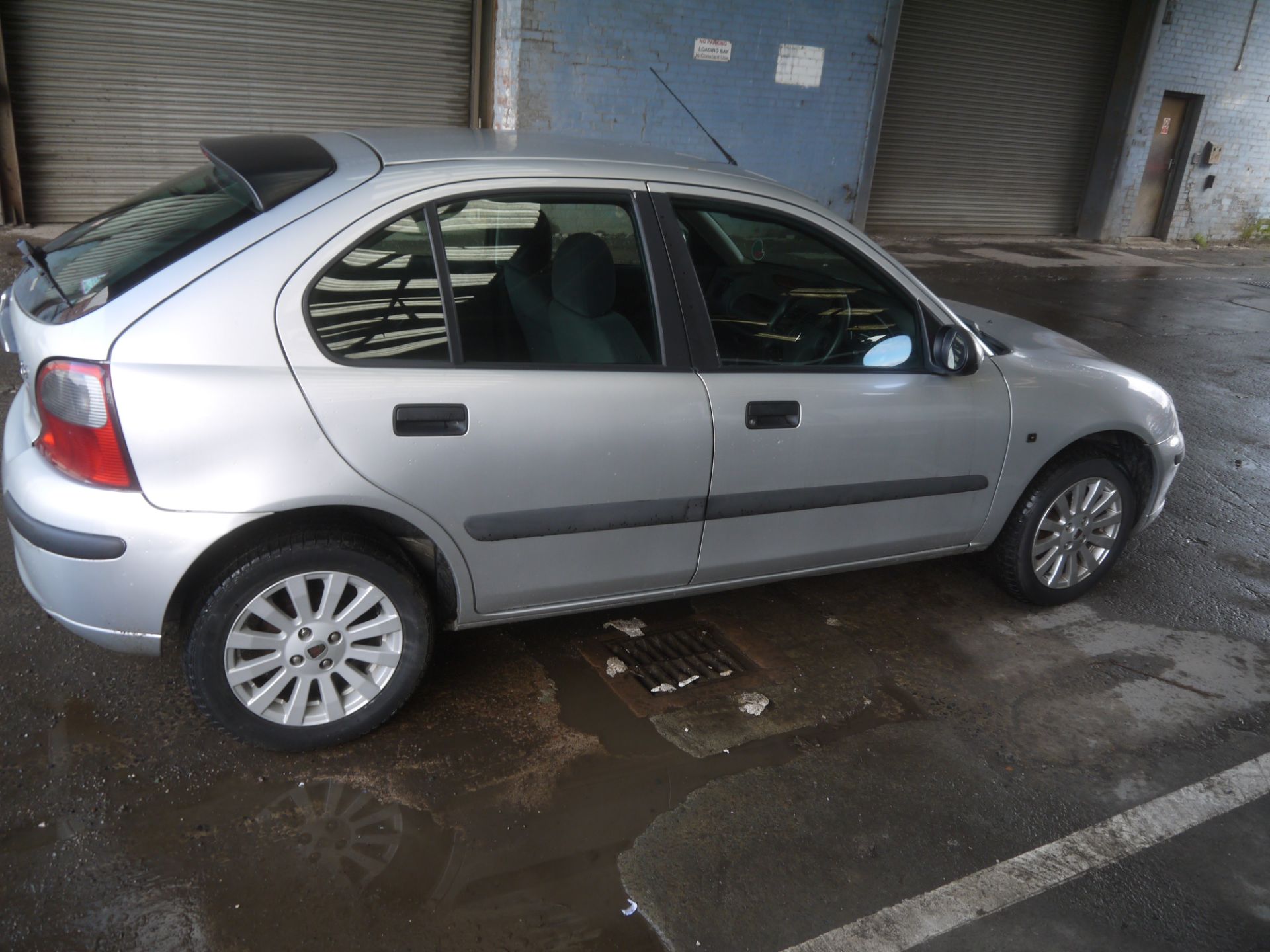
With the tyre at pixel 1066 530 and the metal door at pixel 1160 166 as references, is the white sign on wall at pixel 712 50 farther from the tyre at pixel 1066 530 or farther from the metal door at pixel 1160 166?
the metal door at pixel 1160 166

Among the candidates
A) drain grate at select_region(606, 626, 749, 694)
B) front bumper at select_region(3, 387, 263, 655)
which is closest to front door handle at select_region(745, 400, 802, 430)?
drain grate at select_region(606, 626, 749, 694)

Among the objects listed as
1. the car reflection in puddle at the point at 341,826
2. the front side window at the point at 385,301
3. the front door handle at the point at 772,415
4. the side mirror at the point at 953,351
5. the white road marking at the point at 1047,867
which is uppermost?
the front side window at the point at 385,301

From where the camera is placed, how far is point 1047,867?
9.40ft

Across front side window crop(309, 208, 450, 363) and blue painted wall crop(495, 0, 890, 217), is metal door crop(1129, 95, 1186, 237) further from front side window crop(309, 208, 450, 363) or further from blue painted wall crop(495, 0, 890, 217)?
front side window crop(309, 208, 450, 363)

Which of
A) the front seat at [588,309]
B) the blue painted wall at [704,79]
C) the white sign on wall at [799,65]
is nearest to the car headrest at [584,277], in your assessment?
the front seat at [588,309]

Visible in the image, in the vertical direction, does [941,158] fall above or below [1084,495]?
above

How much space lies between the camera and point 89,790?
2822 mm

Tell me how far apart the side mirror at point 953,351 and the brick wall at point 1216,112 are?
562 inches

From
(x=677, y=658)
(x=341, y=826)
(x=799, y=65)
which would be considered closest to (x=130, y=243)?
(x=341, y=826)

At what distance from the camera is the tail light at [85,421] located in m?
2.58

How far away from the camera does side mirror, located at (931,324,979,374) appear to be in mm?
3615

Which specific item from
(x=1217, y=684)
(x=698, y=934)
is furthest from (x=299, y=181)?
(x=1217, y=684)

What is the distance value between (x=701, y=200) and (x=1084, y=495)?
82.4 inches

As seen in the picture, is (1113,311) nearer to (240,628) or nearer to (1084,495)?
(1084,495)
